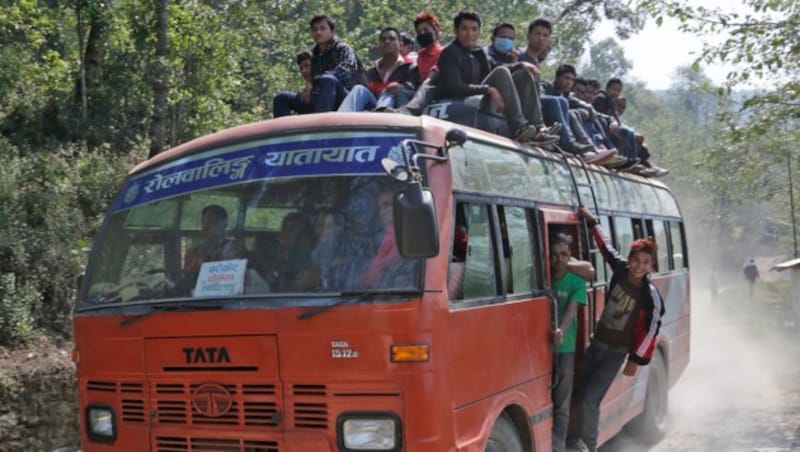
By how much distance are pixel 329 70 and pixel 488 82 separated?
176 centimetres

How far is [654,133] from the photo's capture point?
7131cm

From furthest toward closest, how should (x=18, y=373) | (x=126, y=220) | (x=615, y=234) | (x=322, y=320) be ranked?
(x=18, y=373) → (x=615, y=234) → (x=126, y=220) → (x=322, y=320)

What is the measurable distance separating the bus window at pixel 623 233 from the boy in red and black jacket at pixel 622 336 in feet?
5.20

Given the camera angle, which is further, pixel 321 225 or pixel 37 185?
pixel 37 185

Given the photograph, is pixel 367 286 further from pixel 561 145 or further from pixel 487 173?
pixel 561 145

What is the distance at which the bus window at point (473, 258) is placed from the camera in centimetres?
507

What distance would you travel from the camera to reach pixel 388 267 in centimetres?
464

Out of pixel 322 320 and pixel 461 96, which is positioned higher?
pixel 461 96

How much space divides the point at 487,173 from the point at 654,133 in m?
68.8

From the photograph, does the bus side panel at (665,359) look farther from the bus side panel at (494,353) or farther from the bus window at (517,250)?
the bus window at (517,250)

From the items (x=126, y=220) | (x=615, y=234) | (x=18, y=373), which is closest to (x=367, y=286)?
(x=126, y=220)

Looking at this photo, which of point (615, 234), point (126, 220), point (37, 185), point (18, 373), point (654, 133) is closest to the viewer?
point (126, 220)

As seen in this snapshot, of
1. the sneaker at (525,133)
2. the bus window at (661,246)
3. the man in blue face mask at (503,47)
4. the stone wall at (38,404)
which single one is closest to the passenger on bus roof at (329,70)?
the man in blue face mask at (503,47)

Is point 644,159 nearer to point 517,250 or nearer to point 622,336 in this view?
point 622,336
